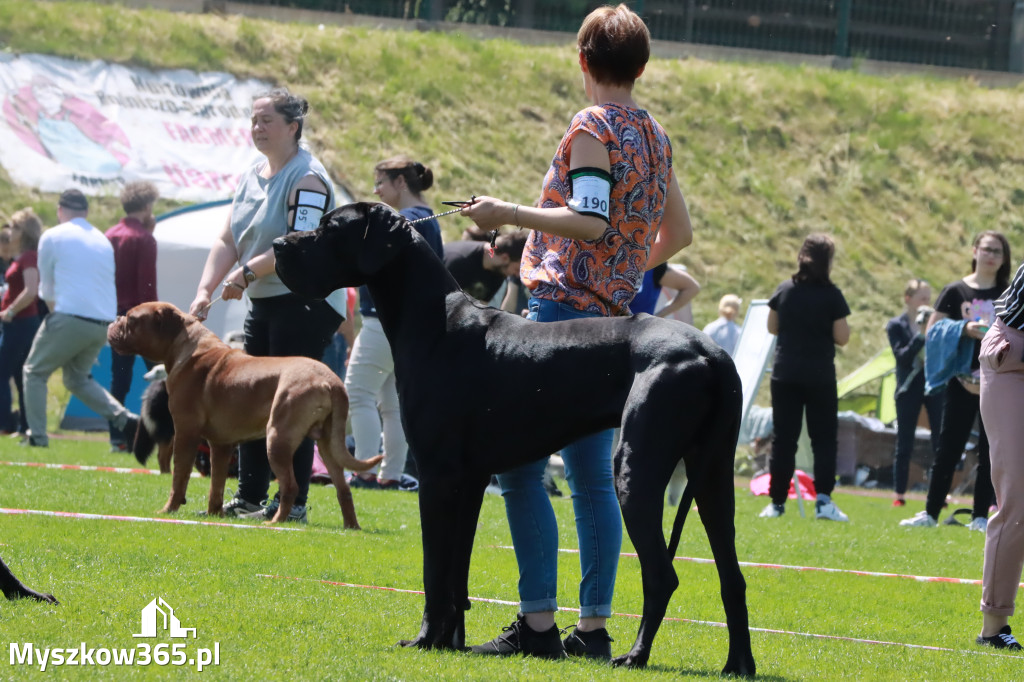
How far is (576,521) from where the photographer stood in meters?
4.00

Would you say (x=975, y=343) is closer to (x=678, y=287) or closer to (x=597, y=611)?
(x=678, y=287)

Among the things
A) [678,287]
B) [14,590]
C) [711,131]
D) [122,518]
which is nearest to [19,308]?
[678,287]

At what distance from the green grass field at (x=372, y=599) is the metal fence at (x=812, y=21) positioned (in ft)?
66.2

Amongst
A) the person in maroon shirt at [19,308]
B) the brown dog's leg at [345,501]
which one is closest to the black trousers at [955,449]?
the brown dog's leg at [345,501]

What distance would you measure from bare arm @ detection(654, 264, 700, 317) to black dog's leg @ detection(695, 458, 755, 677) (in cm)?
571

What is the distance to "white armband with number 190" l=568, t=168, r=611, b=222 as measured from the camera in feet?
12.4

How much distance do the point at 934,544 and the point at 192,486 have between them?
4.92 m

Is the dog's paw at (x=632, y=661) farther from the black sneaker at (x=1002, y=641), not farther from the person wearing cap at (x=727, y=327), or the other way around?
the person wearing cap at (x=727, y=327)

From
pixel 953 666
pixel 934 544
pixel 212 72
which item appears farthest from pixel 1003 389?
pixel 212 72

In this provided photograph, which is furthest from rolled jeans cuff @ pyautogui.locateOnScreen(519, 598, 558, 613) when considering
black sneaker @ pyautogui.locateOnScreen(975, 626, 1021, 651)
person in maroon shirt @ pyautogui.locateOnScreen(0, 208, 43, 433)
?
person in maroon shirt @ pyautogui.locateOnScreen(0, 208, 43, 433)

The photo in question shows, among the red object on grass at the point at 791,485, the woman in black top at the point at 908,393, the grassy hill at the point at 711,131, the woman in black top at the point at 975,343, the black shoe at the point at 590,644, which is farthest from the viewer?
the grassy hill at the point at 711,131

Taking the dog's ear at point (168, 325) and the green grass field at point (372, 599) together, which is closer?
the green grass field at point (372, 599)

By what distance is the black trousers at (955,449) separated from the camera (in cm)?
948

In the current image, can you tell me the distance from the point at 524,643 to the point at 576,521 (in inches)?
16.0
